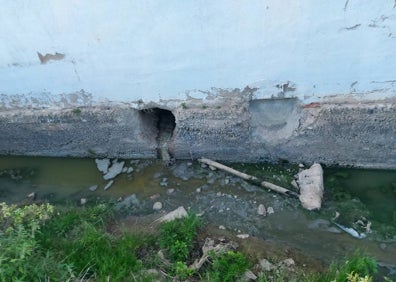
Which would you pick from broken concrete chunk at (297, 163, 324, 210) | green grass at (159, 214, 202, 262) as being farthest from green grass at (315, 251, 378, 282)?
green grass at (159, 214, 202, 262)

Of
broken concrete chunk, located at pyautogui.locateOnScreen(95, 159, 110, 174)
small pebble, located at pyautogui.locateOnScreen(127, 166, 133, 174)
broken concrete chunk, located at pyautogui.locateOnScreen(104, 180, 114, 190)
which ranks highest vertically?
broken concrete chunk, located at pyautogui.locateOnScreen(95, 159, 110, 174)

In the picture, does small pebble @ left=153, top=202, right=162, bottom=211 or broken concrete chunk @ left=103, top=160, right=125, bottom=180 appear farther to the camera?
broken concrete chunk @ left=103, top=160, right=125, bottom=180

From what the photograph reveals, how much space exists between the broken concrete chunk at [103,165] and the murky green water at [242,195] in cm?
5

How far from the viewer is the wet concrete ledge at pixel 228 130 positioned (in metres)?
3.77

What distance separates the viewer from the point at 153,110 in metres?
4.35

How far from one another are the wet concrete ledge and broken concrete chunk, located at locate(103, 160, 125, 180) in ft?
0.35

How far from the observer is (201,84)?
12.2 feet

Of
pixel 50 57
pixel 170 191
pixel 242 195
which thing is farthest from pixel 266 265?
pixel 50 57

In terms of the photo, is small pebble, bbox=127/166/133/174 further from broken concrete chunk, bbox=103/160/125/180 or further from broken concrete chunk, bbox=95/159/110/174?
broken concrete chunk, bbox=95/159/110/174

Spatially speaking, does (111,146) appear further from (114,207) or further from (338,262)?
(338,262)

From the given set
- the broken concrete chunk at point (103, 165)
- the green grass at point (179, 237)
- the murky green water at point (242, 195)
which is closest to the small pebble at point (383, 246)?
the murky green water at point (242, 195)

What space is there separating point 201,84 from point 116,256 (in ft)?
5.29

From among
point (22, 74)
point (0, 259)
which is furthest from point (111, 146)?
point (0, 259)

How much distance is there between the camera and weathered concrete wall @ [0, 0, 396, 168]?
3221 mm
